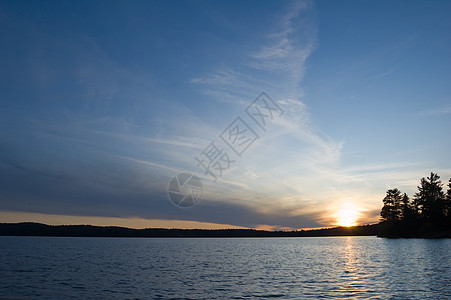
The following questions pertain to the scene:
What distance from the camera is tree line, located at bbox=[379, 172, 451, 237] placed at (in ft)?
476

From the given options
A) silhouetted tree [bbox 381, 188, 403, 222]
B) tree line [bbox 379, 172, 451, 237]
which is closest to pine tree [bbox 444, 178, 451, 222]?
tree line [bbox 379, 172, 451, 237]

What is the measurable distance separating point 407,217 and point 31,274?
550ft

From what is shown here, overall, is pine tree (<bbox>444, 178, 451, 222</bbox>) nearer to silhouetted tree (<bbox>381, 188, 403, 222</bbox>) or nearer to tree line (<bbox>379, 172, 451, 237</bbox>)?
tree line (<bbox>379, 172, 451, 237</bbox>)

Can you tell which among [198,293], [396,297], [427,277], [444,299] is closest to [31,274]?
[198,293]

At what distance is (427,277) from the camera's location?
4372 centimetres

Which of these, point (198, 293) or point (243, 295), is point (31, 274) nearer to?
point (198, 293)

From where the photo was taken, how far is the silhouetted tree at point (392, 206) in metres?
168

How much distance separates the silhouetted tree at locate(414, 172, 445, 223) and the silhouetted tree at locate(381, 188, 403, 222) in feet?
45.3

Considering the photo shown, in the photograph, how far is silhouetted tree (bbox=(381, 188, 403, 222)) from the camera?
167625 millimetres

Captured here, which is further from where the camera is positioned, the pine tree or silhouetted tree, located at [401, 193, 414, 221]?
silhouetted tree, located at [401, 193, 414, 221]

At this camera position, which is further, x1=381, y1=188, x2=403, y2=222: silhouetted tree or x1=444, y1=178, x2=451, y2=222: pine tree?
x1=381, y1=188, x2=403, y2=222: silhouetted tree

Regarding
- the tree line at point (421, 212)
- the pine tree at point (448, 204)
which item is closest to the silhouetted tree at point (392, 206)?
the tree line at point (421, 212)

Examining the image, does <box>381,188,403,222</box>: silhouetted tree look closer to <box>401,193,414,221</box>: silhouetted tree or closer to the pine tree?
<box>401,193,414,221</box>: silhouetted tree

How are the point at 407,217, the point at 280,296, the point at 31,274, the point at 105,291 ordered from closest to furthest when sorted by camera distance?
the point at 280,296 < the point at 105,291 < the point at 31,274 < the point at 407,217
